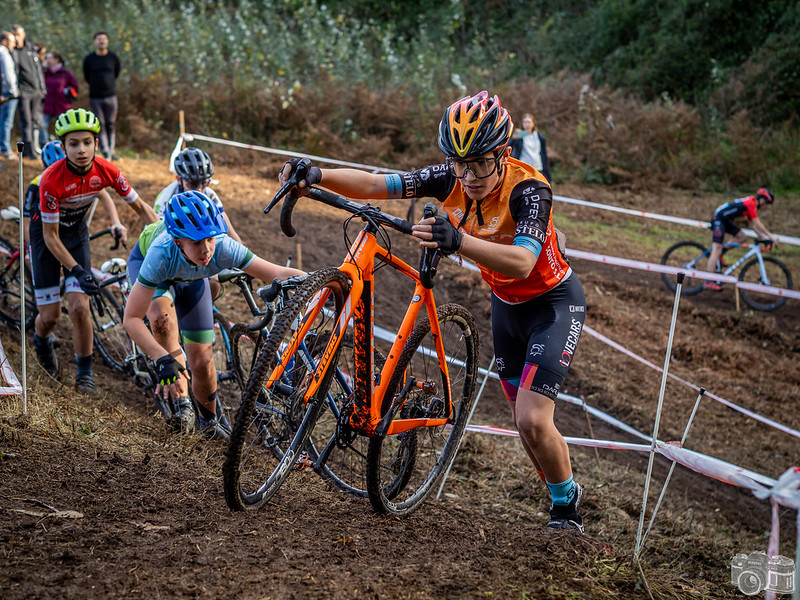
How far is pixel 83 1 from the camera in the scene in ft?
96.3

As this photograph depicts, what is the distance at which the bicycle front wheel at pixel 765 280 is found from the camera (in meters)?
12.2

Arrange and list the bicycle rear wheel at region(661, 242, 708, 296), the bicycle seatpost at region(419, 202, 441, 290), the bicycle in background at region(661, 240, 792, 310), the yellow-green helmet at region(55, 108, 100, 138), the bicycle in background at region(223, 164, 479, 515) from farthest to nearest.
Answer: the bicycle rear wheel at region(661, 242, 708, 296) → the bicycle in background at region(661, 240, 792, 310) → the yellow-green helmet at region(55, 108, 100, 138) → the bicycle seatpost at region(419, 202, 441, 290) → the bicycle in background at region(223, 164, 479, 515)

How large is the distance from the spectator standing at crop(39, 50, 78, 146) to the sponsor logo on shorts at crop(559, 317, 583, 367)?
43.9ft

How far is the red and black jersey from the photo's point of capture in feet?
19.3

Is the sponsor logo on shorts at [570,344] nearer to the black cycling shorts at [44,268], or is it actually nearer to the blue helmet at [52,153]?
the black cycling shorts at [44,268]

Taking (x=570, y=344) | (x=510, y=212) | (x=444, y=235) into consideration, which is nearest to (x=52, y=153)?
(x=510, y=212)

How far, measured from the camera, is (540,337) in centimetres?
394

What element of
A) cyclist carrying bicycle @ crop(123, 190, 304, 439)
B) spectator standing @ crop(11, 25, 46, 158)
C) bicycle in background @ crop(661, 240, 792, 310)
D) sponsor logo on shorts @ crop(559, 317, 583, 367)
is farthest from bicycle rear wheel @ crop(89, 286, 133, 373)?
bicycle in background @ crop(661, 240, 792, 310)

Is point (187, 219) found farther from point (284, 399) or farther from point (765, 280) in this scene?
point (765, 280)

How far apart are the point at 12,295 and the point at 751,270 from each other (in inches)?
464

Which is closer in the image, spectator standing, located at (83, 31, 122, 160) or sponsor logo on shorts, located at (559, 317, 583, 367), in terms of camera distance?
sponsor logo on shorts, located at (559, 317, 583, 367)

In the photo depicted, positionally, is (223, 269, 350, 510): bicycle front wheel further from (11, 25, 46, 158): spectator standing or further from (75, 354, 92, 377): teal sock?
(11, 25, 46, 158): spectator standing

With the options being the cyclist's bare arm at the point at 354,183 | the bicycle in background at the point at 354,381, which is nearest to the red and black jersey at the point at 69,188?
the cyclist's bare arm at the point at 354,183

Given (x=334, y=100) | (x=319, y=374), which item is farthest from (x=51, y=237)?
(x=334, y=100)
